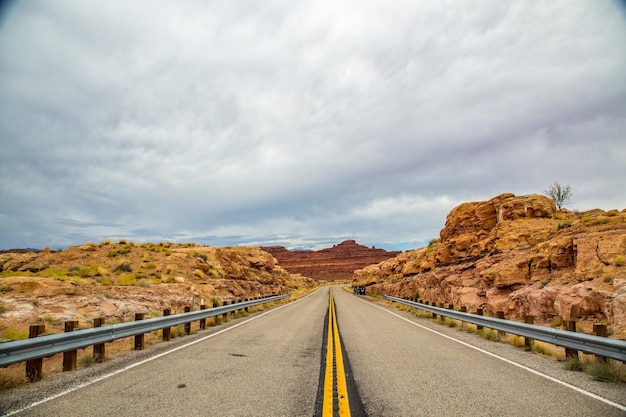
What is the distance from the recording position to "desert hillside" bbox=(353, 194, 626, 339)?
1316cm

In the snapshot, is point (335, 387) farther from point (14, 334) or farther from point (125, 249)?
point (125, 249)

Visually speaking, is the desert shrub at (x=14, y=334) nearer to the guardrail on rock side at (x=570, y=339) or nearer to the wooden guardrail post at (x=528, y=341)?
the guardrail on rock side at (x=570, y=339)

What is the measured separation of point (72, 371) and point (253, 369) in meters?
3.67

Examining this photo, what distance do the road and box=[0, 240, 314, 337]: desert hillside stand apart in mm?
7569

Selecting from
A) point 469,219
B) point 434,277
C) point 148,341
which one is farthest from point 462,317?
point 469,219

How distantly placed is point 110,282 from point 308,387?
69.7ft

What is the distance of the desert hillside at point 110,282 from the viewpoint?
13602mm

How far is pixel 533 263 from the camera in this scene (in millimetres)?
19109

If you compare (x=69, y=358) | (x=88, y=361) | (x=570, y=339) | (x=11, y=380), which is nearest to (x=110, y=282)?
(x=88, y=361)

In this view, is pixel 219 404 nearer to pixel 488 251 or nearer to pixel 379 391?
pixel 379 391

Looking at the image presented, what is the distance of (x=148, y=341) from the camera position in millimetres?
10953

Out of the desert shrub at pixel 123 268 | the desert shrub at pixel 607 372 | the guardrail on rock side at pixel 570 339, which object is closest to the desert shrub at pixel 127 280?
the desert shrub at pixel 123 268

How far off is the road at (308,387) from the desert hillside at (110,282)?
757cm

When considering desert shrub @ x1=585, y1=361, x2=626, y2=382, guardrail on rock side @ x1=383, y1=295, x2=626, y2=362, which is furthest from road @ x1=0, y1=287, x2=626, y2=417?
guardrail on rock side @ x1=383, y1=295, x2=626, y2=362
